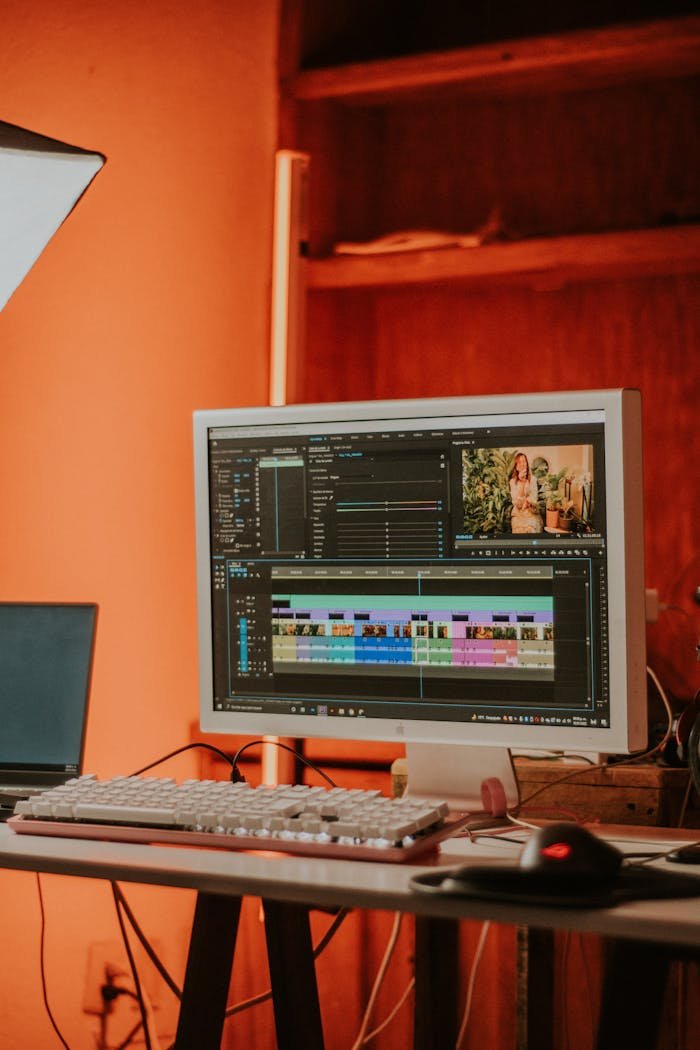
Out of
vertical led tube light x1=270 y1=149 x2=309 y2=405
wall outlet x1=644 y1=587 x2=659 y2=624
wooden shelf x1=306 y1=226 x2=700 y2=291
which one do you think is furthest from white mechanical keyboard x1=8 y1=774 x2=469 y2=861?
wooden shelf x1=306 y1=226 x2=700 y2=291

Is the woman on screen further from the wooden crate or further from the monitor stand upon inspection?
the wooden crate

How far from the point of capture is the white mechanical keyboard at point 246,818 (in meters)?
1.30

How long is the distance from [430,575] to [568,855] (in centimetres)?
50

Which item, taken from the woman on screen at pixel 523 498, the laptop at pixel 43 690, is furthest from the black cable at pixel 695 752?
the laptop at pixel 43 690

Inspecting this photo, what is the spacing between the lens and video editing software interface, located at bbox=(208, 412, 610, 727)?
147cm

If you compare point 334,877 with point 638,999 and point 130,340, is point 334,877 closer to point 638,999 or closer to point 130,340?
point 638,999

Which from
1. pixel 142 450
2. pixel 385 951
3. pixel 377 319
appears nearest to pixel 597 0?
pixel 377 319

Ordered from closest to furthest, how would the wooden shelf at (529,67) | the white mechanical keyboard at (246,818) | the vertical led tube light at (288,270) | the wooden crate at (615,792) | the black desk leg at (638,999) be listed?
the black desk leg at (638,999) < the white mechanical keyboard at (246,818) < the wooden crate at (615,792) < the wooden shelf at (529,67) < the vertical led tube light at (288,270)

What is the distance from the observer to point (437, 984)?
4.33 feet

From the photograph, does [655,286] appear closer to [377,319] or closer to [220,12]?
[377,319]

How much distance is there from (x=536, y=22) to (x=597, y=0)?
0.12 m

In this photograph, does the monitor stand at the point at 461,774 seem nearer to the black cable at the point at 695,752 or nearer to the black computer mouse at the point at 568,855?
the black cable at the point at 695,752

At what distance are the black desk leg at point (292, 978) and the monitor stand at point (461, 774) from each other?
0.23 m

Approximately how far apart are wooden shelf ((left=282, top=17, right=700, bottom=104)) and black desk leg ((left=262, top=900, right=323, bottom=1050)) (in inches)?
55.2
